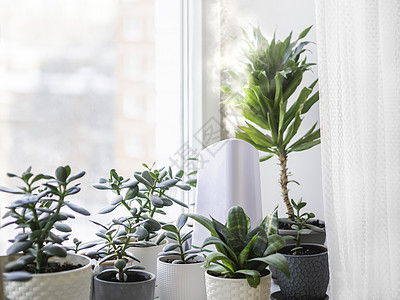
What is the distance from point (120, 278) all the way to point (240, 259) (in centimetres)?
27

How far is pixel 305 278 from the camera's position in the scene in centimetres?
113

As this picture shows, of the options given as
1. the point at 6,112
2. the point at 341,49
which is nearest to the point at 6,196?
the point at 6,112

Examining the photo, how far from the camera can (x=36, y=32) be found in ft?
4.16

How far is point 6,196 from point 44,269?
1.19 ft

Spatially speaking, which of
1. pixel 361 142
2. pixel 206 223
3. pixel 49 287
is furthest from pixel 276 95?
pixel 49 287

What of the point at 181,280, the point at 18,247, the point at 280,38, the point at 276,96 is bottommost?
the point at 181,280

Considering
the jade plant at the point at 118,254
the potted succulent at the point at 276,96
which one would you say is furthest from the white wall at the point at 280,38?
the jade plant at the point at 118,254

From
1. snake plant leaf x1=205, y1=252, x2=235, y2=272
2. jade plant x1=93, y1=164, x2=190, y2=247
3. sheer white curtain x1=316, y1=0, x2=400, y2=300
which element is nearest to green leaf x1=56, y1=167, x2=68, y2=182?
jade plant x1=93, y1=164, x2=190, y2=247

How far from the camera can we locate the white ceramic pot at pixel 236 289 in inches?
39.9

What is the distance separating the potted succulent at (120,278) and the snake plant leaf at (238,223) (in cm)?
21

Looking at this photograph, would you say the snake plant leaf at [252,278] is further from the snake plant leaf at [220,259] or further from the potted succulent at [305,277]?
the potted succulent at [305,277]

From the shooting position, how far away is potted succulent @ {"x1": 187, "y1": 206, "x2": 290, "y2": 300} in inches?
39.9

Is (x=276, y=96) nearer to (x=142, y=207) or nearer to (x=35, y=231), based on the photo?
(x=142, y=207)

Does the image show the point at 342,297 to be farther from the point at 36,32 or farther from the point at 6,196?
the point at 36,32
